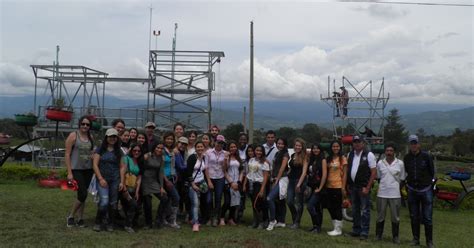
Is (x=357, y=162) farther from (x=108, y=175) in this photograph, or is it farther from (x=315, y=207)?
(x=108, y=175)

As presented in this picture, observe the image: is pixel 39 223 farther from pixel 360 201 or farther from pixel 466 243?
pixel 466 243

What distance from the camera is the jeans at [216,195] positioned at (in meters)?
7.83

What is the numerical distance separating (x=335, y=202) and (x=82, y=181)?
4.10m

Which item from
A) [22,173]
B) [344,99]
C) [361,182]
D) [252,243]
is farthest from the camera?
[344,99]

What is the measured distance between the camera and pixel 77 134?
Result: 7.12 meters

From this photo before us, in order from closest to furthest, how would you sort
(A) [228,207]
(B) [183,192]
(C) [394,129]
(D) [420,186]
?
(D) [420,186] → (B) [183,192] → (A) [228,207] → (C) [394,129]

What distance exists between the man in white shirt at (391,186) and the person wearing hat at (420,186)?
154mm

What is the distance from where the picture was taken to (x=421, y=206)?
7113 millimetres

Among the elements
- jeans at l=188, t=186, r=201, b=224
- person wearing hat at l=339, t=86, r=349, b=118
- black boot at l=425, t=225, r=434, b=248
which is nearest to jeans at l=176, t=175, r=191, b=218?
jeans at l=188, t=186, r=201, b=224

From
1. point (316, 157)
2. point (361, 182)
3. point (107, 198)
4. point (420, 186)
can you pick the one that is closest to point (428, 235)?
point (420, 186)

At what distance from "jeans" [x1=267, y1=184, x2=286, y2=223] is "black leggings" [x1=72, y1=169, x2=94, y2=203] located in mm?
2996

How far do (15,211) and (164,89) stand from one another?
859cm

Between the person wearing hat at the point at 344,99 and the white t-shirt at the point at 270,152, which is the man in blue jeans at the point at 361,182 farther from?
the person wearing hat at the point at 344,99

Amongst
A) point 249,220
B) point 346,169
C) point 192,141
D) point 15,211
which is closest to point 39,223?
point 15,211
